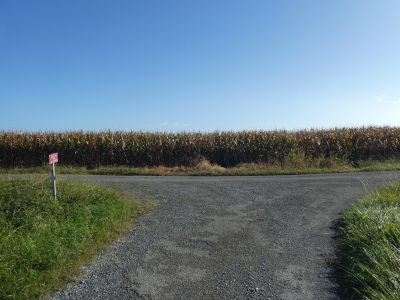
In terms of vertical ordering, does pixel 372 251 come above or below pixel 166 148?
below

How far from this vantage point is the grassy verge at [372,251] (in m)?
5.46

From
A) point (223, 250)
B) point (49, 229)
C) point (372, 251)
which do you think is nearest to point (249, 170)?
point (223, 250)

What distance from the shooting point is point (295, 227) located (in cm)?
933

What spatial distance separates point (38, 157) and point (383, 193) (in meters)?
19.0

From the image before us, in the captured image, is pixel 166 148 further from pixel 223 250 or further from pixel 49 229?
pixel 223 250

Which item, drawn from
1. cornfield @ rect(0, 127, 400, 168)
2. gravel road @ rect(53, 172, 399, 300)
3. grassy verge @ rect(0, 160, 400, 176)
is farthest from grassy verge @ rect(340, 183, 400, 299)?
cornfield @ rect(0, 127, 400, 168)

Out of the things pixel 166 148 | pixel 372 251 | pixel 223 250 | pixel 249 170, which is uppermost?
pixel 166 148

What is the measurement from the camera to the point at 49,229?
7.62 metres

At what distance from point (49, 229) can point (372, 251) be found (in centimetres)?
514

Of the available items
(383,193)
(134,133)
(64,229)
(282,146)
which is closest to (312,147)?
(282,146)

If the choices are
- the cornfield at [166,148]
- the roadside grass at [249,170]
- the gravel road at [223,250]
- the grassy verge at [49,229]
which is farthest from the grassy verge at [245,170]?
the grassy verge at [49,229]

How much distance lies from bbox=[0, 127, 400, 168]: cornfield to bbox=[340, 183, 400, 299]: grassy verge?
14.8 meters

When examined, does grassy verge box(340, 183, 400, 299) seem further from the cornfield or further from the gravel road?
the cornfield

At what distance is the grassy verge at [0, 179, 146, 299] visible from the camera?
19.1 ft
